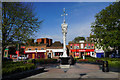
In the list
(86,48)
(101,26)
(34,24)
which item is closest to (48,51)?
(86,48)

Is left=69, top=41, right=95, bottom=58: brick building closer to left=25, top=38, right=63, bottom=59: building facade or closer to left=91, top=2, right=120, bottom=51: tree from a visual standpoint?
left=25, top=38, right=63, bottom=59: building facade

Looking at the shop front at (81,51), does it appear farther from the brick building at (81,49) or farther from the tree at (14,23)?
the tree at (14,23)

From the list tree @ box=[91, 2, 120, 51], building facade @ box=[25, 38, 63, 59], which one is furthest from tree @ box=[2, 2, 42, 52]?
building facade @ box=[25, 38, 63, 59]

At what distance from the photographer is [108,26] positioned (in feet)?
71.6

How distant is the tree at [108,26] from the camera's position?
20083 mm

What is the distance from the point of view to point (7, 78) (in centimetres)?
873

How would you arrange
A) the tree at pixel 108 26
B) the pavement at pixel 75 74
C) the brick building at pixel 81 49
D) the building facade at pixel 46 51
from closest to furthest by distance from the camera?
1. the pavement at pixel 75 74
2. the tree at pixel 108 26
3. the brick building at pixel 81 49
4. the building facade at pixel 46 51

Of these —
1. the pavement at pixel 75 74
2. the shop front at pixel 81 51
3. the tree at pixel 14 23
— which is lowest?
the pavement at pixel 75 74

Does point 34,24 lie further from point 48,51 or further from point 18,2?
point 48,51

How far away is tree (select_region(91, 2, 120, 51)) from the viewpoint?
20.1 meters

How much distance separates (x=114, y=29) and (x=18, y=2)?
→ 48.5 ft

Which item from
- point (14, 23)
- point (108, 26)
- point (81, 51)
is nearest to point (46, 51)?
point (81, 51)

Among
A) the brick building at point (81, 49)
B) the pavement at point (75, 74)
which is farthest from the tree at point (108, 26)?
the brick building at point (81, 49)

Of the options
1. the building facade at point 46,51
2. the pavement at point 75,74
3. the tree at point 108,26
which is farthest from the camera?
the building facade at point 46,51
